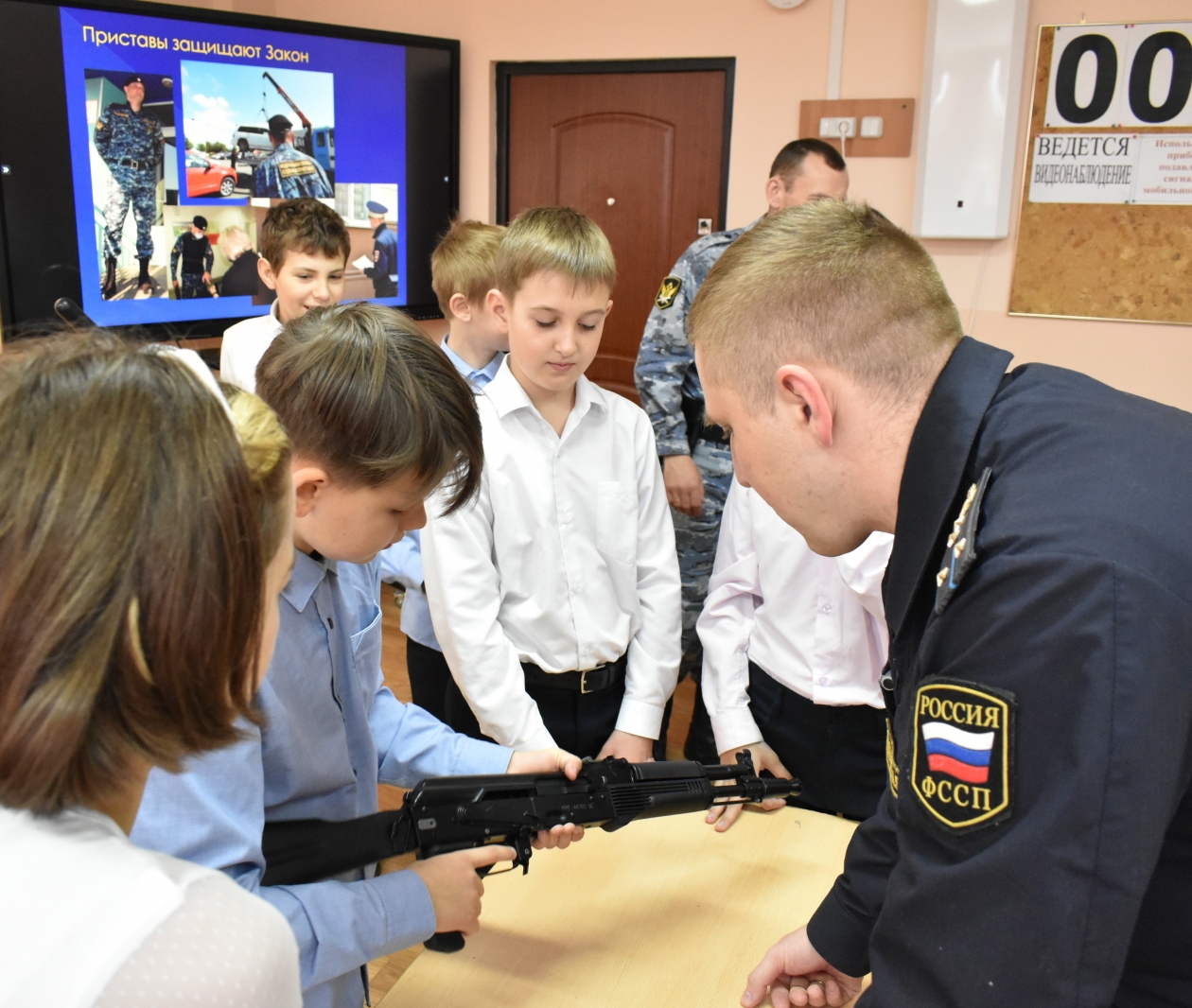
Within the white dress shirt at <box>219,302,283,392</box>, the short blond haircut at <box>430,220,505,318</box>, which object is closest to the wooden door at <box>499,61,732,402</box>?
the short blond haircut at <box>430,220,505,318</box>

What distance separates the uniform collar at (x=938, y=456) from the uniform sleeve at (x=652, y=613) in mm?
1042

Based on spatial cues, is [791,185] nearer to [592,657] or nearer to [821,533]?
[592,657]

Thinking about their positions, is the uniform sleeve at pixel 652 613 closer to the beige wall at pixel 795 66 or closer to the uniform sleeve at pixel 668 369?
the uniform sleeve at pixel 668 369

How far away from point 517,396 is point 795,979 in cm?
118

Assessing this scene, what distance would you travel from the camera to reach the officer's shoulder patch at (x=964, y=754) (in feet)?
2.40

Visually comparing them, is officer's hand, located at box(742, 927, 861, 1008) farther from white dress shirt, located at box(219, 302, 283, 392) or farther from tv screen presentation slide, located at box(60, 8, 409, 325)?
tv screen presentation slide, located at box(60, 8, 409, 325)

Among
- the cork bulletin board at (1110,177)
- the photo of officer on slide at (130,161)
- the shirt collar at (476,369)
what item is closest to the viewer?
the shirt collar at (476,369)

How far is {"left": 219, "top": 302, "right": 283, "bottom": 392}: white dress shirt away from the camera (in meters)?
3.07

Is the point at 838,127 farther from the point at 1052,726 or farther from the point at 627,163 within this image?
the point at 1052,726

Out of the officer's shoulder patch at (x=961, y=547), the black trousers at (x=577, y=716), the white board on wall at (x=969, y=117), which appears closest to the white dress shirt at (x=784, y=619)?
the black trousers at (x=577, y=716)

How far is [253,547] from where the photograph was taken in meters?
0.59

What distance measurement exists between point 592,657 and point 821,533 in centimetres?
89

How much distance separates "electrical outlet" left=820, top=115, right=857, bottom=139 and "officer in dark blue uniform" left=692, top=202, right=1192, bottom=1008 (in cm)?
334

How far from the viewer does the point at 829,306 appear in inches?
39.9
